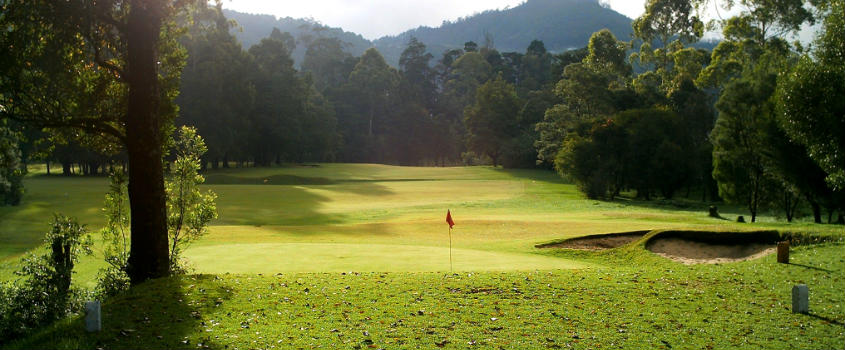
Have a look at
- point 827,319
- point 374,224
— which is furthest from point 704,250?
point 374,224

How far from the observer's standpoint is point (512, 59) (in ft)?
419

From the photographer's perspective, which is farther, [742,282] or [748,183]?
[748,183]

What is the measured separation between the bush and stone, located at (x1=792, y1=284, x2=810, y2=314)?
1338 cm

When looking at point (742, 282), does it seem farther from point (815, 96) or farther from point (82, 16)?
point (82, 16)

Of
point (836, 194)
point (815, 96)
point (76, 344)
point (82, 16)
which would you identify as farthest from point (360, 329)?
point (836, 194)

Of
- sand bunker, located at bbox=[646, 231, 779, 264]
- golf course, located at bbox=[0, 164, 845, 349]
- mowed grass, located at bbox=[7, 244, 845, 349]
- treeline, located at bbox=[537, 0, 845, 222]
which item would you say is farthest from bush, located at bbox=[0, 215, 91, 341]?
treeline, located at bbox=[537, 0, 845, 222]

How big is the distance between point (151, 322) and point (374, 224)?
66.0 feet

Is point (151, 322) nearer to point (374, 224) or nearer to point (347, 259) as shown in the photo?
point (347, 259)

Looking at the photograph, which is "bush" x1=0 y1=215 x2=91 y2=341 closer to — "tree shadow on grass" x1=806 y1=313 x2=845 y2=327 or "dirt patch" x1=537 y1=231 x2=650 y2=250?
"tree shadow on grass" x1=806 y1=313 x2=845 y2=327

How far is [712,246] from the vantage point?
19688 mm

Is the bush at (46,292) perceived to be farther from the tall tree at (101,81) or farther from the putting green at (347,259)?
the putting green at (347,259)

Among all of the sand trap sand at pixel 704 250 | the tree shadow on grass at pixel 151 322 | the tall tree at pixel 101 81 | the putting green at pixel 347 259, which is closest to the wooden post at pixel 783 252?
the sand trap sand at pixel 704 250

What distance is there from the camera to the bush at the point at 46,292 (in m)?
10.7

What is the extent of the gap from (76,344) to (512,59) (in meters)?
124
